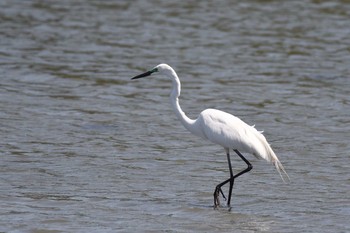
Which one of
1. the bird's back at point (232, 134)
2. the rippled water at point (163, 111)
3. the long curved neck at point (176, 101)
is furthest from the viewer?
the long curved neck at point (176, 101)

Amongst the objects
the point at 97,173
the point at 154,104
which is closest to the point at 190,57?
the point at 154,104

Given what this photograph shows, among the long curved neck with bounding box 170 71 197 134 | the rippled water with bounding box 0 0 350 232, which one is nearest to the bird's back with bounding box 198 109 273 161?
the long curved neck with bounding box 170 71 197 134

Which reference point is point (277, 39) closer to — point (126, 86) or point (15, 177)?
point (126, 86)

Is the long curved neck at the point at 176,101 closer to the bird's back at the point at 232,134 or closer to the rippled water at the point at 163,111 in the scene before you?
the bird's back at the point at 232,134

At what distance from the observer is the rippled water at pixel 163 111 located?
27.9 feet

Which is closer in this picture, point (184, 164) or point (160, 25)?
point (184, 164)

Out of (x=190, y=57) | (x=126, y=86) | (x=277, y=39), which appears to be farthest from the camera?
(x=277, y=39)

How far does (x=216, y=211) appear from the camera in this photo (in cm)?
863

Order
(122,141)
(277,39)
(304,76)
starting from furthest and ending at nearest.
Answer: (277,39) → (304,76) → (122,141)

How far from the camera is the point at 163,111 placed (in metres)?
13.2

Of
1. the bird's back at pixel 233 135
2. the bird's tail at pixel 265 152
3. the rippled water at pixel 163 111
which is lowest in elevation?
the rippled water at pixel 163 111

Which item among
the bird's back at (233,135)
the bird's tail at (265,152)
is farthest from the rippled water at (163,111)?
the bird's back at (233,135)

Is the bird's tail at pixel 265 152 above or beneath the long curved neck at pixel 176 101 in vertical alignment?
beneath

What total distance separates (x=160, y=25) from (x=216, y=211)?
450 inches
